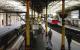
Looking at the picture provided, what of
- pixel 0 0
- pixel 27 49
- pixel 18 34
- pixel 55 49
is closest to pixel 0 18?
pixel 18 34

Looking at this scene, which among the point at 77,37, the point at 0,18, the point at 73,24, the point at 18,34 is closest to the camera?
the point at 77,37

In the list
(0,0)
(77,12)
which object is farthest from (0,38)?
(77,12)

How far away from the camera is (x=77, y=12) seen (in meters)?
39.3

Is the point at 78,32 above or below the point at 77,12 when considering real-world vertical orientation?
below


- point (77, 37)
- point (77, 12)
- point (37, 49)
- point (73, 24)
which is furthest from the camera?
point (73, 24)

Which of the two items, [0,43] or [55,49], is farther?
[55,49]

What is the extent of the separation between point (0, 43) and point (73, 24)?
3081 centimetres

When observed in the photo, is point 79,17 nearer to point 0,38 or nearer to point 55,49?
point 55,49

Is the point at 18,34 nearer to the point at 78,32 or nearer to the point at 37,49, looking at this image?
the point at 78,32

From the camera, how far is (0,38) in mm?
16594

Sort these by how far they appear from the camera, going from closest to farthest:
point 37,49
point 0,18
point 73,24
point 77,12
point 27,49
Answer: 1. point 27,49
2. point 37,49
3. point 77,12
4. point 0,18
5. point 73,24

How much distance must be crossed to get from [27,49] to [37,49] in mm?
8170

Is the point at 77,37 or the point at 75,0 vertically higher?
the point at 75,0

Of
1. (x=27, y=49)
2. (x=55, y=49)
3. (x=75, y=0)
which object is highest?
(x=75, y=0)
